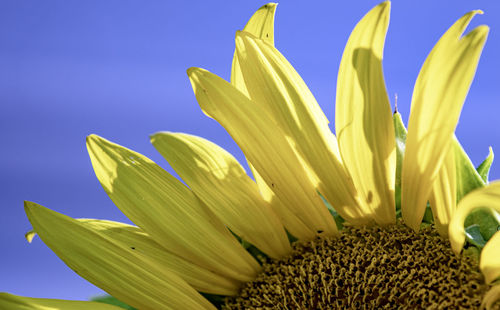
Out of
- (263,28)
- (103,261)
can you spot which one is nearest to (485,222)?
(263,28)

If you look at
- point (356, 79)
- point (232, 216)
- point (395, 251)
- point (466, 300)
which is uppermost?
point (356, 79)

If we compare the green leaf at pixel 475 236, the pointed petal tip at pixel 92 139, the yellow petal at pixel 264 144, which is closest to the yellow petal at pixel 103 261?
the pointed petal tip at pixel 92 139

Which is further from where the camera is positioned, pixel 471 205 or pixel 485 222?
pixel 485 222

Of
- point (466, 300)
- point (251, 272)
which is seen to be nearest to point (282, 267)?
point (251, 272)

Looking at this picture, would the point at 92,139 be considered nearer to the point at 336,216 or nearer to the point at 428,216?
the point at 336,216

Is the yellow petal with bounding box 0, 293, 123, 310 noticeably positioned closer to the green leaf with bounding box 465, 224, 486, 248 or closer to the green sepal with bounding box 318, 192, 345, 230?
the green sepal with bounding box 318, 192, 345, 230

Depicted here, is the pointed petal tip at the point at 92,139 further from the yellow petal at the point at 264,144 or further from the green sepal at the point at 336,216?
the green sepal at the point at 336,216

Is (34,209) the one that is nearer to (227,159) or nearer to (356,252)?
(227,159)
